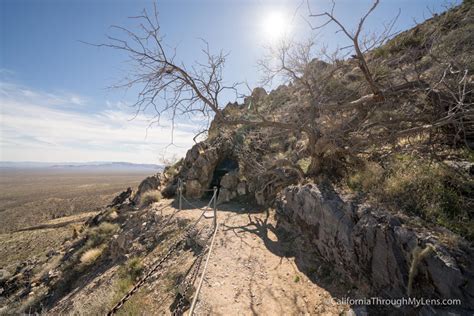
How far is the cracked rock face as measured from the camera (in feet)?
9.62

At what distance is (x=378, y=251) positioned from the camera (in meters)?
3.84

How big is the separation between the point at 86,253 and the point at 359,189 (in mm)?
13568

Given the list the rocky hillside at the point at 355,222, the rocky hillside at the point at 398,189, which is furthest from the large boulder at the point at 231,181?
the rocky hillside at the point at 398,189

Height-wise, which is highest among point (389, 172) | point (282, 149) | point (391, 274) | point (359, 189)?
point (282, 149)

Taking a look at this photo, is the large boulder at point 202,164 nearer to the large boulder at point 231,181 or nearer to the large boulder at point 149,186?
the large boulder at point 231,181

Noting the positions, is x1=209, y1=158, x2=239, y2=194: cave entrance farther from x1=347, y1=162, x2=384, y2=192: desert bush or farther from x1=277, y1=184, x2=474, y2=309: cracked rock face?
x1=347, y1=162, x2=384, y2=192: desert bush

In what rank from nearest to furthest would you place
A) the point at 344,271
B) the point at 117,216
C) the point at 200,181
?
1. the point at 344,271
2. the point at 200,181
3. the point at 117,216

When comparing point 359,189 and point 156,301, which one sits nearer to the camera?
point 156,301

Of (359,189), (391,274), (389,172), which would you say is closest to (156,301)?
(391,274)

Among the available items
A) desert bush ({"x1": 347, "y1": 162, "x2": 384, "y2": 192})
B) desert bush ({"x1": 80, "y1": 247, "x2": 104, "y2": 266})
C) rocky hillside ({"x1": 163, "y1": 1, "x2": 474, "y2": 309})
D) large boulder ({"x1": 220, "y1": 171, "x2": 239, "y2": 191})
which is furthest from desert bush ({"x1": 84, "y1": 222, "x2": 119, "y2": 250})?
desert bush ({"x1": 347, "y1": 162, "x2": 384, "y2": 192})

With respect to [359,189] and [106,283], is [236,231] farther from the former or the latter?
[106,283]

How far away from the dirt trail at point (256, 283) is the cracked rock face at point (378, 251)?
2.41ft

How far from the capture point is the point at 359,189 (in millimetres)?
5375

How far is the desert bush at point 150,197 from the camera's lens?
13.7 meters
